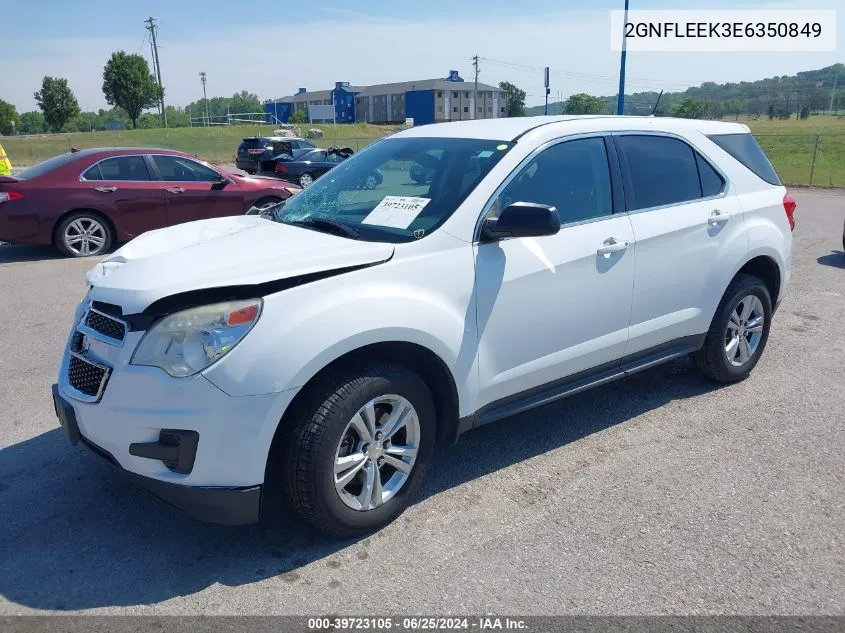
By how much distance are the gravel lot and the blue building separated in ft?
295

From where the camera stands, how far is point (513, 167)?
3703 mm

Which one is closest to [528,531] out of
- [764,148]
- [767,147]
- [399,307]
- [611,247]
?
[399,307]

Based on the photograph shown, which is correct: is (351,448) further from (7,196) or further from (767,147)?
(767,147)

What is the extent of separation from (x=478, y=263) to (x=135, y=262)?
1.61 m

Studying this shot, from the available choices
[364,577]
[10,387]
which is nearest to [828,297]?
[364,577]

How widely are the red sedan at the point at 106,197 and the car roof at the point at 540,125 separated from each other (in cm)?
678

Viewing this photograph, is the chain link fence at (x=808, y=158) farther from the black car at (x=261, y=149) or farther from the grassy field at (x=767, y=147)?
the black car at (x=261, y=149)

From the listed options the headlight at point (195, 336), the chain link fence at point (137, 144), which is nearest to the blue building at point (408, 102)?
the chain link fence at point (137, 144)

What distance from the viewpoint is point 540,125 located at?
157 inches

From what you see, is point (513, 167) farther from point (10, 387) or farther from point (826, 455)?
point (10, 387)

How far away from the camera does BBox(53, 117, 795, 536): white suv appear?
112 inches

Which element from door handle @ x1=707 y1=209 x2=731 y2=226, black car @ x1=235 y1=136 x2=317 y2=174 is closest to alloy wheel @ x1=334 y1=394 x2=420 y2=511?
door handle @ x1=707 y1=209 x2=731 y2=226

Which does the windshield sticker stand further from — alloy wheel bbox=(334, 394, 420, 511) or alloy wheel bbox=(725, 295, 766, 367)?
alloy wheel bbox=(725, 295, 766, 367)

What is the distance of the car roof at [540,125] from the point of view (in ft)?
13.2
